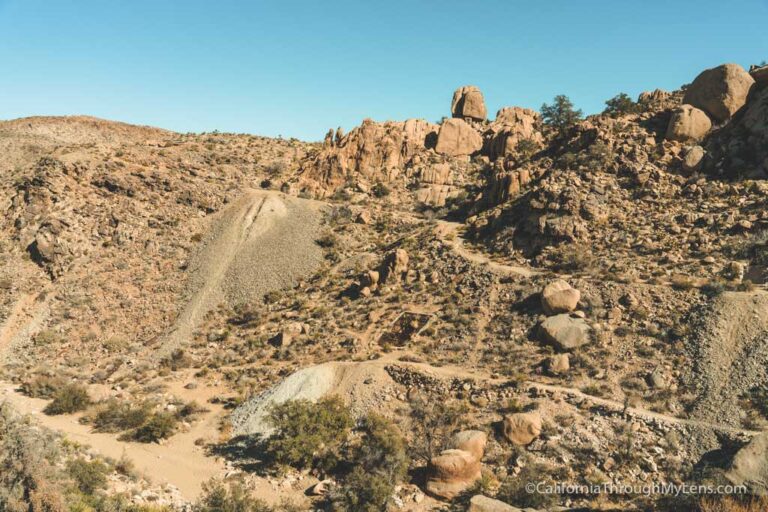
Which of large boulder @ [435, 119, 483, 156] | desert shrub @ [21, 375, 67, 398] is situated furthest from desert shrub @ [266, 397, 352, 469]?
large boulder @ [435, 119, 483, 156]

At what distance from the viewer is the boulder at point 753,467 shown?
16.0m

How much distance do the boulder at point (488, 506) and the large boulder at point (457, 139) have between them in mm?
48786

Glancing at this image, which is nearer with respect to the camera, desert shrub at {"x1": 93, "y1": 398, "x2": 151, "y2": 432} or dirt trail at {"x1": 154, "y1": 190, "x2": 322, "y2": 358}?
desert shrub at {"x1": 93, "y1": 398, "x2": 151, "y2": 432}

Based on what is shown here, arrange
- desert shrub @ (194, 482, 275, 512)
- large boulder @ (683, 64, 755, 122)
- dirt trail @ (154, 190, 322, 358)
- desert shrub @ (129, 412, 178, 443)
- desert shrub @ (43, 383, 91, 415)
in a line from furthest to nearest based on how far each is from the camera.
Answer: large boulder @ (683, 64, 755, 122)
dirt trail @ (154, 190, 322, 358)
desert shrub @ (43, 383, 91, 415)
desert shrub @ (129, 412, 178, 443)
desert shrub @ (194, 482, 275, 512)

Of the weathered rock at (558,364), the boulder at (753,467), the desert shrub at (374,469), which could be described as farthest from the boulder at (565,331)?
the desert shrub at (374,469)

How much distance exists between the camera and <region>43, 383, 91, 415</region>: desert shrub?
27.9m

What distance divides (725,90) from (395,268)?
32626 millimetres

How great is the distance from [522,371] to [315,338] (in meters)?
14.7

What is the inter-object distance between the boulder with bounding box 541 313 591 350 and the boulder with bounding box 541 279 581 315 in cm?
59

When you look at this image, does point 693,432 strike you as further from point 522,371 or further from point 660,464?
point 522,371

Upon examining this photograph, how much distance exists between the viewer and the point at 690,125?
40.9 metres

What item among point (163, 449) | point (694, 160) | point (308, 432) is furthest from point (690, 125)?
point (163, 449)

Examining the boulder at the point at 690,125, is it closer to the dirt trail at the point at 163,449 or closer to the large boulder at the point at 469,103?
the large boulder at the point at 469,103

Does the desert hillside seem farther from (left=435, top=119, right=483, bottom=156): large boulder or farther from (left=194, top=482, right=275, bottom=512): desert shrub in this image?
(left=435, top=119, right=483, bottom=156): large boulder
